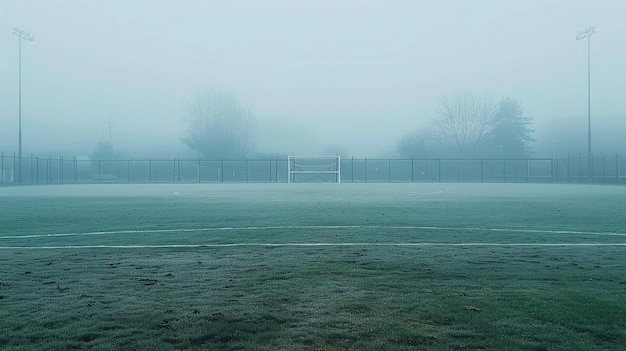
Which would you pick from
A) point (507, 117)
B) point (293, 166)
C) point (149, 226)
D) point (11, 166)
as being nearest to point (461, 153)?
point (507, 117)

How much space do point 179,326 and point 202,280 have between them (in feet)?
6.35

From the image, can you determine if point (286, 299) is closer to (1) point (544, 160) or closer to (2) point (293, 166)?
(2) point (293, 166)

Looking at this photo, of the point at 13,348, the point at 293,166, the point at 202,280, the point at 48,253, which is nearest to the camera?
the point at 13,348

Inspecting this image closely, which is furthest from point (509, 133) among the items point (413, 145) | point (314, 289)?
point (314, 289)

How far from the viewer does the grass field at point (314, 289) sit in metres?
4.24

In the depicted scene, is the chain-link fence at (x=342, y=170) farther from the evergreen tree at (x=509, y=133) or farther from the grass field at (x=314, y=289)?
Result: the grass field at (x=314, y=289)

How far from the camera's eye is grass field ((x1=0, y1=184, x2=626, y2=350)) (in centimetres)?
424

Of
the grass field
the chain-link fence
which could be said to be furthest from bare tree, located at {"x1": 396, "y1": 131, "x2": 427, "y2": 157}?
the grass field

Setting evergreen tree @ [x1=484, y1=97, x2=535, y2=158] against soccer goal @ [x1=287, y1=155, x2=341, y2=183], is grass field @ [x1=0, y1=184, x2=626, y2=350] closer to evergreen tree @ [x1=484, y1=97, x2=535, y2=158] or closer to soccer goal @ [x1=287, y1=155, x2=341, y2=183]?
soccer goal @ [x1=287, y1=155, x2=341, y2=183]

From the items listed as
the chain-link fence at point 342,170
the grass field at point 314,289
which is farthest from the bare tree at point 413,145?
the grass field at point 314,289

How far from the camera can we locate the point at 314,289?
5.85 metres

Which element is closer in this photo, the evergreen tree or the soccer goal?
the soccer goal

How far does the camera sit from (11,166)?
175 ft

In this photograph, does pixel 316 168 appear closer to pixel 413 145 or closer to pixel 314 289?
pixel 413 145
